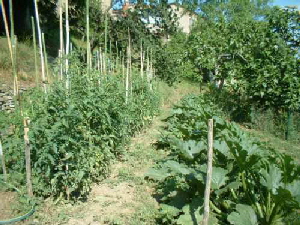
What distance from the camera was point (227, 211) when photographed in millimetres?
3256

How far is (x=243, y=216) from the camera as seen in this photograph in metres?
2.81

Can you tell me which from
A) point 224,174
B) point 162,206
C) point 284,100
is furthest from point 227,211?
point 284,100

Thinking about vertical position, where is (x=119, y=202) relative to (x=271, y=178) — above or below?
below

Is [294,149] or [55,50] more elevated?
[55,50]

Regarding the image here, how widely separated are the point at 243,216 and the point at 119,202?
1.67 m

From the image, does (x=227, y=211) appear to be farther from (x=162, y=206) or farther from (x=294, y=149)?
(x=294, y=149)

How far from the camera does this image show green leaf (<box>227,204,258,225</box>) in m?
2.75

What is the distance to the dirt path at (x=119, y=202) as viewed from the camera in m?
3.24

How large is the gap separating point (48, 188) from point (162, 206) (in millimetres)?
1442

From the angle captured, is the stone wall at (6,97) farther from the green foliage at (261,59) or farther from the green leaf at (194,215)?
the green foliage at (261,59)

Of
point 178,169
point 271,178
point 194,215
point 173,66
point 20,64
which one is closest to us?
point 271,178

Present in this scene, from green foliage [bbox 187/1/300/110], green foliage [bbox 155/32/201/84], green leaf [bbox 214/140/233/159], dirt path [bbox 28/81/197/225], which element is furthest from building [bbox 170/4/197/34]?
green leaf [bbox 214/140/233/159]

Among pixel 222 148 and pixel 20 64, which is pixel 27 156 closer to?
pixel 222 148

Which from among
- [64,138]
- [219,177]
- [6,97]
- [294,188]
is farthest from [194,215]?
[6,97]
